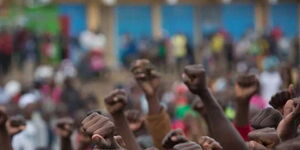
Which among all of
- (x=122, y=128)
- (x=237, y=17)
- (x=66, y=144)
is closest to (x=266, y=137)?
(x=122, y=128)

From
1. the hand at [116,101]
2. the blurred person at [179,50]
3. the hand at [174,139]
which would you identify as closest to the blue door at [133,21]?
the blurred person at [179,50]

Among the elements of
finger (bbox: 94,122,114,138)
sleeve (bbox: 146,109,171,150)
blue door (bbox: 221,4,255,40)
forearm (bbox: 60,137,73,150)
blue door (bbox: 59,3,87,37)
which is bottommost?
forearm (bbox: 60,137,73,150)

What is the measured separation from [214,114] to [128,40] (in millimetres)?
21453

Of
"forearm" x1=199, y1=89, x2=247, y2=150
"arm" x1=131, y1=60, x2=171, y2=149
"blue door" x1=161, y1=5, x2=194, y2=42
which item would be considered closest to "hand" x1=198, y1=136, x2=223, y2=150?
"forearm" x1=199, y1=89, x2=247, y2=150

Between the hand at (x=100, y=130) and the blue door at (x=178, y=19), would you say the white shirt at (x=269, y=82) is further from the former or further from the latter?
the blue door at (x=178, y=19)

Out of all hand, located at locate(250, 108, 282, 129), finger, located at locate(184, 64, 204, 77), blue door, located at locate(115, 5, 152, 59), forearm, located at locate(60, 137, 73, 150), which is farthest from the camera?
blue door, located at locate(115, 5, 152, 59)

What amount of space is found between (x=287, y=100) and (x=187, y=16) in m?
25.4

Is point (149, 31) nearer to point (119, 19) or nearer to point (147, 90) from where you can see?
point (119, 19)

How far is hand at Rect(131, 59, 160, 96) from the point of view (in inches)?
219

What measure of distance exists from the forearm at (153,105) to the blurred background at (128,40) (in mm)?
11491

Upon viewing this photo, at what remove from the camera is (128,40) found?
84.6 ft

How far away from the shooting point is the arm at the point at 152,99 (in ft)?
18.3

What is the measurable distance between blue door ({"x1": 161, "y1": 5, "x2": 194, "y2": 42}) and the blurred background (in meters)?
0.04

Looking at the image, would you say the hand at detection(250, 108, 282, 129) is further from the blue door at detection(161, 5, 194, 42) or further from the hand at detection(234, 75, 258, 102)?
the blue door at detection(161, 5, 194, 42)
